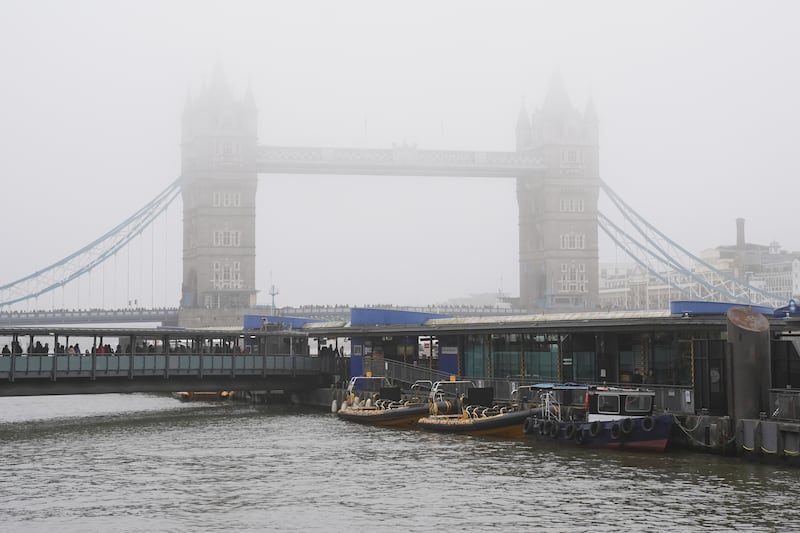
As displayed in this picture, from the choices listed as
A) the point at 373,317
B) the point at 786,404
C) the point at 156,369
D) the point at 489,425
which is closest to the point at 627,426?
the point at 786,404

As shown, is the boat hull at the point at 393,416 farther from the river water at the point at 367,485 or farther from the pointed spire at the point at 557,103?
the pointed spire at the point at 557,103

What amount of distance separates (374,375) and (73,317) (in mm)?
98367

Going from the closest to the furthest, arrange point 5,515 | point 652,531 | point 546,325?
1. point 652,531
2. point 5,515
3. point 546,325

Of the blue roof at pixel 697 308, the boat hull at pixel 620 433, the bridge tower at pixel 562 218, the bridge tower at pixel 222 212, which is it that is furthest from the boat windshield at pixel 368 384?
the bridge tower at pixel 562 218

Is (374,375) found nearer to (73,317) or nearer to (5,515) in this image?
(5,515)

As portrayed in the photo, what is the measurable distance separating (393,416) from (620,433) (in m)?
14.3

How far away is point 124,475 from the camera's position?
36531 millimetres

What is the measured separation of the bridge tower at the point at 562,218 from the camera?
17688 centimetres

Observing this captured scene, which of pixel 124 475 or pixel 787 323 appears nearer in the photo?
pixel 124 475

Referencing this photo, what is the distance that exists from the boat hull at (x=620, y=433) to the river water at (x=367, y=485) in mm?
614

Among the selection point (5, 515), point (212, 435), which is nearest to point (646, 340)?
point (212, 435)

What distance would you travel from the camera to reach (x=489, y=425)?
45.7m

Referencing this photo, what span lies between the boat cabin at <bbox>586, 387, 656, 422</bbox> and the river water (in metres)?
1.74

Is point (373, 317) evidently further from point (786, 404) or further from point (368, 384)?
point (786, 404)
